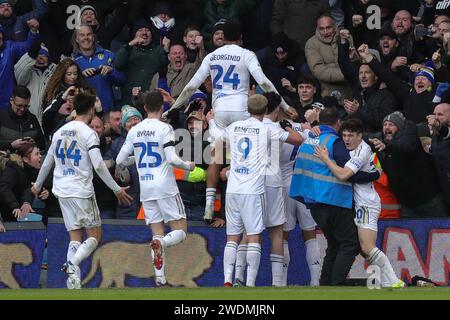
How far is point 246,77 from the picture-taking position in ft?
62.6

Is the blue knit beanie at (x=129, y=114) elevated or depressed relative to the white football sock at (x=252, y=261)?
elevated

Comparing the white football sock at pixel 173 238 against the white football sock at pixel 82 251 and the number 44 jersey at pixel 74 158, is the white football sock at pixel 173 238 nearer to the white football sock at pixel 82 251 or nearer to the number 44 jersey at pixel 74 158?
the white football sock at pixel 82 251

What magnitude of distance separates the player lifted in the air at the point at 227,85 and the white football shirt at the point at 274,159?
78 cm

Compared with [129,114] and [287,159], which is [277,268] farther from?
[129,114]

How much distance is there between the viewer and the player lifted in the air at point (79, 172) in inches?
700

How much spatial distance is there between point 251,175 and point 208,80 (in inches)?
156

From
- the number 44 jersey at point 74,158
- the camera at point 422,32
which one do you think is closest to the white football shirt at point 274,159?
the number 44 jersey at point 74,158

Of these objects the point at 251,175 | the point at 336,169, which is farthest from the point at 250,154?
the point at 336,169

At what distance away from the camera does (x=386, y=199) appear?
64.8ft

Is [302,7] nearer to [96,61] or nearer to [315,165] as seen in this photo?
[96,61]

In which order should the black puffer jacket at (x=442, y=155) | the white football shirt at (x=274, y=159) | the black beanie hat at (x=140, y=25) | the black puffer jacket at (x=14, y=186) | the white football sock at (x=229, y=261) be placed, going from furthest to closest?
the black beanie hat at (x=140, y=25) → the black puffer jacket at (x=14, y=186) → the black puffer jacket at (x=442, y=155) → the white football shirt at (x=274, y=159) → the white football sock at (x=229, y=261)

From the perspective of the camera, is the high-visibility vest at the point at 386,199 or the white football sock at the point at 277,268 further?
the high-visibility vest at the point at 386,199

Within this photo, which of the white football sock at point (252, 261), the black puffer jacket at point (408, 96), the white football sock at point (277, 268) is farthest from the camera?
the black puffer jacket at point (408, 96)
